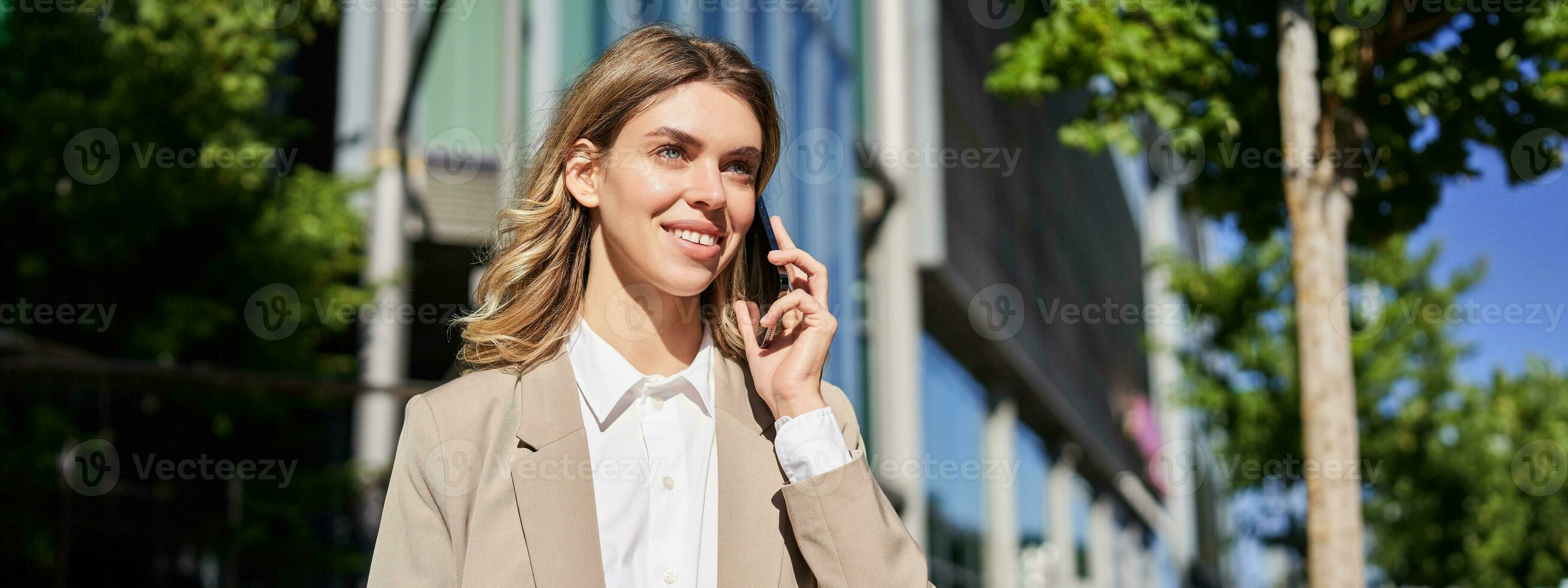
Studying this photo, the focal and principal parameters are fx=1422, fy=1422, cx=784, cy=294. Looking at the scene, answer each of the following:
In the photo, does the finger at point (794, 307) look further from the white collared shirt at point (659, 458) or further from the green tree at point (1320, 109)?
the green tree at point (1320, 109)

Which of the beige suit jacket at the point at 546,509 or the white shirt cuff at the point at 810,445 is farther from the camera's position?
the white shirt cuff at the point at 810,445

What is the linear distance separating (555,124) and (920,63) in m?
19.7

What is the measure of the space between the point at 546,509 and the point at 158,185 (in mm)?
8590

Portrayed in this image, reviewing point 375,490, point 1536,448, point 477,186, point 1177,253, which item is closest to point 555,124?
point 375,490

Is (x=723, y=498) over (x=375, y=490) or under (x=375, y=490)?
over

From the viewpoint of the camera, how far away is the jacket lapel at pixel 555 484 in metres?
2.21

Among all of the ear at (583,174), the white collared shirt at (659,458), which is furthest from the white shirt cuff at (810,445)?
the ear at (583,174)

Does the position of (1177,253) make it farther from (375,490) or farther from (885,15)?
(375,490)

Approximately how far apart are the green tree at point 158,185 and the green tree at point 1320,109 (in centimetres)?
496

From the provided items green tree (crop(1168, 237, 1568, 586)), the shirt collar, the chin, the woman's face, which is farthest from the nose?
green tree (crop(1168, 237, 1568, 586))

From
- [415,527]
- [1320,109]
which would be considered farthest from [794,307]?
[1320,109]

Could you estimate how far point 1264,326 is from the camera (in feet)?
49.6

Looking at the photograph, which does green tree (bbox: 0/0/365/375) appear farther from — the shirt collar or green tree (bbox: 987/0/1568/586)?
the shirt collar

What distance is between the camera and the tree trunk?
5.32 m
